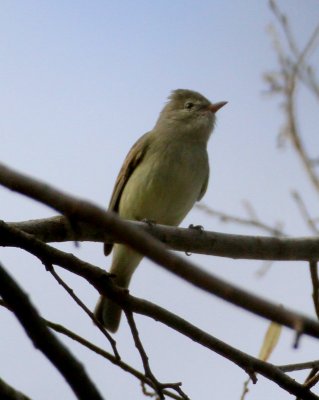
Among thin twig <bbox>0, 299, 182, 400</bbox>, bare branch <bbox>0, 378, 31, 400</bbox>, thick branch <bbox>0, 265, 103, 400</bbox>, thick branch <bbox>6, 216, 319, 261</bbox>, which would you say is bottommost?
bare branch <bbox>0, 378, 31, 400</bbox>

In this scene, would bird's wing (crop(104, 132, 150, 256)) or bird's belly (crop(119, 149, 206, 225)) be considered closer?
bird's belly (crop(119, 149, 206, 225))

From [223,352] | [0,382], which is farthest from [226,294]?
[223,352]

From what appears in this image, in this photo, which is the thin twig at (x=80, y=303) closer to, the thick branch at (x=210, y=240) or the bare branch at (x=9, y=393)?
the thick branch at (x=210, y=240)

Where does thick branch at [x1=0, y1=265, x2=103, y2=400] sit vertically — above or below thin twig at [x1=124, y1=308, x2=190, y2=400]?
below

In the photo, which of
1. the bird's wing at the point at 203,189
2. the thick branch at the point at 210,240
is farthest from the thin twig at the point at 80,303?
the bird's wing at the point at 203,189

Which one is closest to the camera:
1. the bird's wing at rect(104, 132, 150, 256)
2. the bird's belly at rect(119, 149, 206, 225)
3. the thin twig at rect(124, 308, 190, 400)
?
the thin twig at rect(124, 308, 190, 400)

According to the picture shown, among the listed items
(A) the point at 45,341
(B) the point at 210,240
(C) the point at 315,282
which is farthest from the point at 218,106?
(A) the point at 45,341

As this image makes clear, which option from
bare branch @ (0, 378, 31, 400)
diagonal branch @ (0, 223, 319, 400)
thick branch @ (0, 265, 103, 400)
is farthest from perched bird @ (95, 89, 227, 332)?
bare branch @ (0, 378, 31, 400)

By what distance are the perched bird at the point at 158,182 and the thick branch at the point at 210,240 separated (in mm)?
2392

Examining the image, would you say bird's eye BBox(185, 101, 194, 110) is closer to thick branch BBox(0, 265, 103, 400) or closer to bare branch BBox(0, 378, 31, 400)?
thick branch BBox(0, 265, 103, 400)

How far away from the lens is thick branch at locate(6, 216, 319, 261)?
3.62 metres

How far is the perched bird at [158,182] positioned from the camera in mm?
6504

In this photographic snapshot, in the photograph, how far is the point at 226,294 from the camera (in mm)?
1385

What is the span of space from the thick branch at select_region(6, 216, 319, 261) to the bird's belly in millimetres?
2501
